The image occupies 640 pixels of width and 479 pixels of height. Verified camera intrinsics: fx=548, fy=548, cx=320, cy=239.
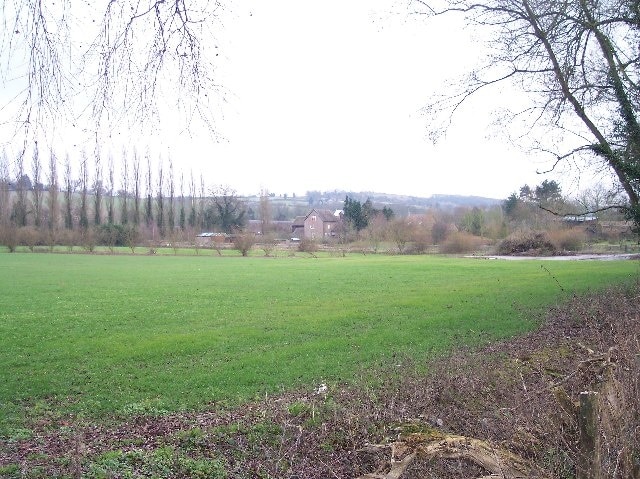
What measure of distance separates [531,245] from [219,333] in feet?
171

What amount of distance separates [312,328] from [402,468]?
11431 mm

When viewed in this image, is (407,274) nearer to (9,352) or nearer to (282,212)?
(9,352)

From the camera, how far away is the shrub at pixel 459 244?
215ft

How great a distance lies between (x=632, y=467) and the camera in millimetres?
4074

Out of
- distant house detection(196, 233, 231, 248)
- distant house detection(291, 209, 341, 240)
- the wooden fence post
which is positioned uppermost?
distant house detection(291, 209, 341, 240)

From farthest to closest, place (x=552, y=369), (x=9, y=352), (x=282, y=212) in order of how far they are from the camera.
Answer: (x=282, y=212) → (x=9, y=352) → (x=552, y=369)

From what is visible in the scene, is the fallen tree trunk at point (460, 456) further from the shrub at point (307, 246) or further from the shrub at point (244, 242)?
the shrub at point (307, 246)

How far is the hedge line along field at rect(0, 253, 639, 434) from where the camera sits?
396 inches

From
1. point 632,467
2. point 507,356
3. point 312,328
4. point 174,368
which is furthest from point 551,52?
point 632,467

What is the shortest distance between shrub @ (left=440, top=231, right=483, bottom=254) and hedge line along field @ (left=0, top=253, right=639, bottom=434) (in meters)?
36.3

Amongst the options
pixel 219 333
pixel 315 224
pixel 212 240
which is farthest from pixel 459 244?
pixel 219 333

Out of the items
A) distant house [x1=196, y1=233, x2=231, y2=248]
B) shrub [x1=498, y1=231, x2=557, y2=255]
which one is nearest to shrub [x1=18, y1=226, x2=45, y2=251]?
distant house [x1=196, y1=233, x2=231, y2=248]

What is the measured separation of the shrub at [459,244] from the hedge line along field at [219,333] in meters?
36.3

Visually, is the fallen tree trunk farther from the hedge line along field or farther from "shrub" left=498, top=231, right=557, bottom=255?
"shrub" left=498, top=231, right=557, bottom=255
